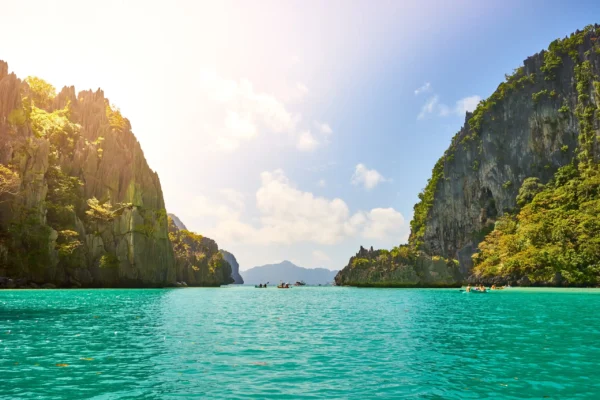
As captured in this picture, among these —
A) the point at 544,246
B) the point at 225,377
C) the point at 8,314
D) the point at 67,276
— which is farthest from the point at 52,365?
the point at 544,246

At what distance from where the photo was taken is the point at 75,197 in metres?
112

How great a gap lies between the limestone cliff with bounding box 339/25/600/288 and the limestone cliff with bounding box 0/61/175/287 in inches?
4502

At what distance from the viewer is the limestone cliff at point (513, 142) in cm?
14350

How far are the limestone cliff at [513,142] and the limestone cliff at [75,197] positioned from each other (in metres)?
114

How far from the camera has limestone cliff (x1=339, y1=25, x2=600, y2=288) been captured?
143500 mm

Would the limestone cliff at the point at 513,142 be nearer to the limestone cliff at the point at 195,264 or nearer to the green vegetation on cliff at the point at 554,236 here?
the green vegetation on cliff at the point at 554,236

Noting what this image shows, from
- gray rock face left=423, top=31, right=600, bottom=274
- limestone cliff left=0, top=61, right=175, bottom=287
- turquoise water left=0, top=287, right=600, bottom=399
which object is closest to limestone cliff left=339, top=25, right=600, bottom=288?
gray rock face left=423, top=31, right=600, bottom=274

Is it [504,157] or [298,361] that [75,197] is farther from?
[504,157]

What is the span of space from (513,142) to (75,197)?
154610mm

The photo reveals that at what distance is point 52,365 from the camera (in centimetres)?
1545

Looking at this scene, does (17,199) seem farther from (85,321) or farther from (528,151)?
(528,151)

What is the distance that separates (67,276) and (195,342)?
95535 millimetres

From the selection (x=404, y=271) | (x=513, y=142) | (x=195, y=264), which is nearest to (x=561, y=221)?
(x=404, y=271)

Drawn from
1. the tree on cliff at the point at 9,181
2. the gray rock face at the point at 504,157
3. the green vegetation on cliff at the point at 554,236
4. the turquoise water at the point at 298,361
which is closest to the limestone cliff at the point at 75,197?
the tree on cliff at the point at 9,181
